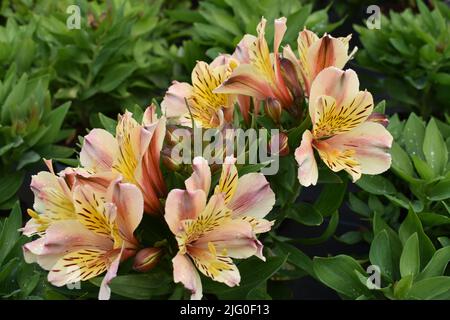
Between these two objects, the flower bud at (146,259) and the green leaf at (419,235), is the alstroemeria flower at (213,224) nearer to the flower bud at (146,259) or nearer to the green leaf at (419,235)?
the flower bud at (146,259)

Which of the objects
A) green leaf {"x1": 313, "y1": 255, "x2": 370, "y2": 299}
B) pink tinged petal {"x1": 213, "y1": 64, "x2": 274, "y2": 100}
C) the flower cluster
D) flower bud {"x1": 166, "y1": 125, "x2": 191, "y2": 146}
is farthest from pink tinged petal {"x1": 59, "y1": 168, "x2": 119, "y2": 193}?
green leaf {"x1": 313, "y1": 255, "x2": 370, "y2": 299}

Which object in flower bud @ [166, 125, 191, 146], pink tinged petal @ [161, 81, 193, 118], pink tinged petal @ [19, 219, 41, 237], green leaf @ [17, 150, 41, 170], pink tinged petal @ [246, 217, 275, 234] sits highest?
pink tinged petal @ [161, 81, 193, 118]

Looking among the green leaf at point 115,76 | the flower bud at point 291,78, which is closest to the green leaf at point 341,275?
the flower bud at point 291,78

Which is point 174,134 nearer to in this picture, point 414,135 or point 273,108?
point 273,108

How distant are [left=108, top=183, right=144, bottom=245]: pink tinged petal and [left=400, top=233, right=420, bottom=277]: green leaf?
0.40m

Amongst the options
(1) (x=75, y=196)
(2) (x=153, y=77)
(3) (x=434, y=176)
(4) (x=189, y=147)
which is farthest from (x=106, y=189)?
(2) (x=153, y=77)

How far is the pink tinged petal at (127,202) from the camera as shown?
0.73 m

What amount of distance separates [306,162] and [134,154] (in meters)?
0.23

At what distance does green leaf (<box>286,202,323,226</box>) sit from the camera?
1.05 meters

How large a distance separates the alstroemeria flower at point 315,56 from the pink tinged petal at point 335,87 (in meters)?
0.05

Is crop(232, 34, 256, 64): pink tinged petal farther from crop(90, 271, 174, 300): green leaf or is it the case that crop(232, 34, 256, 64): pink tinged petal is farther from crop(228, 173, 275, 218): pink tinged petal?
crop(90, 271, 174, 300): green leaf

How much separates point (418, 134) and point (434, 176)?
0.13 m
